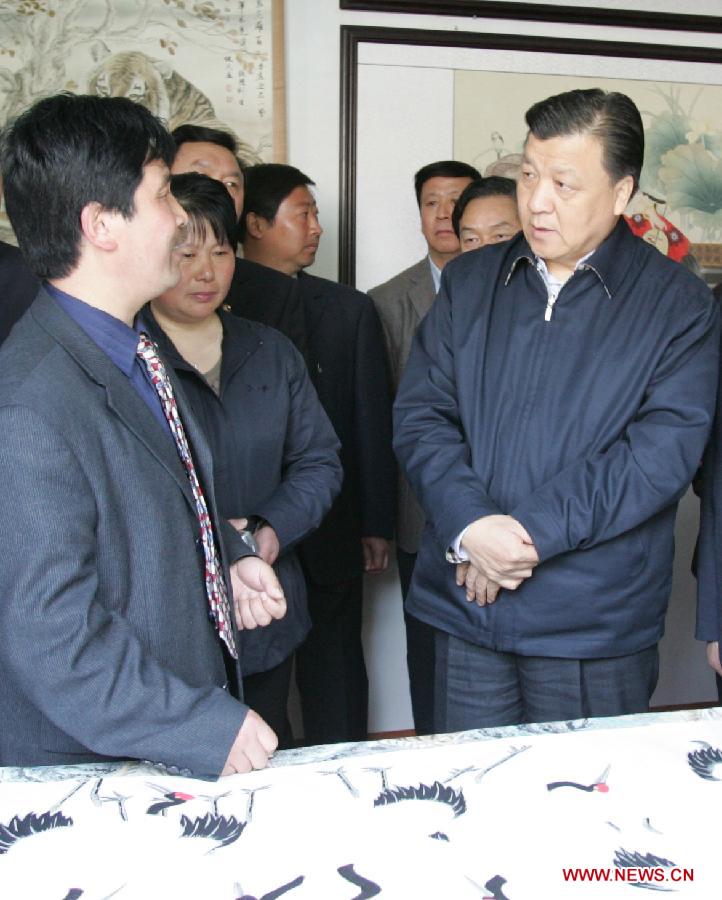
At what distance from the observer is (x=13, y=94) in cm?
253

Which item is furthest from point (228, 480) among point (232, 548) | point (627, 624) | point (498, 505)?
point (627, 624)

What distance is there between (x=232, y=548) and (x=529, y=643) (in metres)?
0.53

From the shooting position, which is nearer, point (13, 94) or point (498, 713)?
point (498, 713)

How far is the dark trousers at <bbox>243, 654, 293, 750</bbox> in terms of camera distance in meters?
1.78

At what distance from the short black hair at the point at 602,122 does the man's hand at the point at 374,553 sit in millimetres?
1335

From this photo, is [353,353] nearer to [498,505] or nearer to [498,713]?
[498,505]

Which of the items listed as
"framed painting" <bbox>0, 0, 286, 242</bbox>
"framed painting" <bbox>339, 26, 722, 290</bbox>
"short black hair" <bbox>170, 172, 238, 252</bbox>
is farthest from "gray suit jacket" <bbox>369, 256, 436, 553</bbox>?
"short black hair" <bbox>170, 172, 238, 252</bbox>

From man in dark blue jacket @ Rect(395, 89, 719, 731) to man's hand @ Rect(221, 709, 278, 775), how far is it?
0.58 meters

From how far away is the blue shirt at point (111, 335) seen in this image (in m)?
1.16

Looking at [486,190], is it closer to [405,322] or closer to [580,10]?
[405,322]

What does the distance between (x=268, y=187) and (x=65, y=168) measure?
1427 mm

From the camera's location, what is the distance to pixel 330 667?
2.62 meters

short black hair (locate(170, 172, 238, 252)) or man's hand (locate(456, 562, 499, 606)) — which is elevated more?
short black hair (locate(170, 172, 238, 252))

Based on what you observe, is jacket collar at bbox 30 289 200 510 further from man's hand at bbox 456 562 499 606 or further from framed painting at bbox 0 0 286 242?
framed painting at bbox 0 0 286 242
